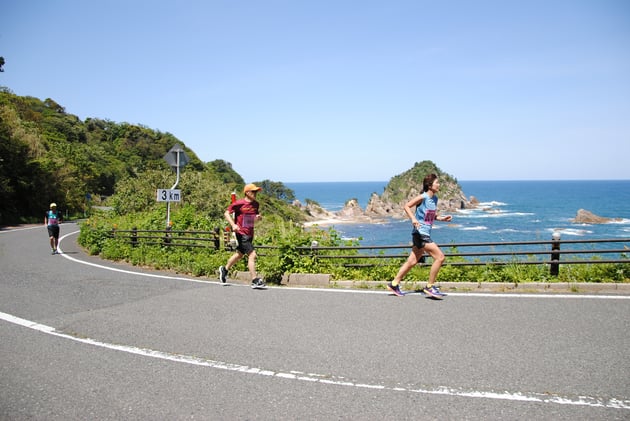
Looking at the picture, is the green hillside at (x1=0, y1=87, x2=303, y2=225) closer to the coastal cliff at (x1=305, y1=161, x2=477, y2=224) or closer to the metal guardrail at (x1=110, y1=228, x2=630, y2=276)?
the metal guardrail at (x1=110, y1=228, x2=630, y2=276)

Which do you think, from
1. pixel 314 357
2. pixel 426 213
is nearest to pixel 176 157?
pixel 426 213

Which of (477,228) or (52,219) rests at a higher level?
(52,219)

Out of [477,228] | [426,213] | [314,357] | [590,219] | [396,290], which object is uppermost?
[426,213]

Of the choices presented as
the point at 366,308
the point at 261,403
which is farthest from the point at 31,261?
the point at 261,403

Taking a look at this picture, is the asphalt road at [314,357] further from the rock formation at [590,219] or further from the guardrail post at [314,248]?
the rock formation at [590,219]

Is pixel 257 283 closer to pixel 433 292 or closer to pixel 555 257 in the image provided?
pixel 433 292

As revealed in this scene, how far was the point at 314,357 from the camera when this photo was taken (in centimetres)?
461

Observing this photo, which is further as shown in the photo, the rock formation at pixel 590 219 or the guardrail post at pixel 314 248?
the rock formation at pixel 590 219

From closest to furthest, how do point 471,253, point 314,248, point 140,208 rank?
point 471,253 < point 314,248 < point 140,208

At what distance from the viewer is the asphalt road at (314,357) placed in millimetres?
3551

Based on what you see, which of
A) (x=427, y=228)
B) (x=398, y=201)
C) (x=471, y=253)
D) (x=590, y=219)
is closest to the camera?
(x=427, y=228)

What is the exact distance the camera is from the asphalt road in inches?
140

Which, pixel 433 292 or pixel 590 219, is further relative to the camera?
pixel 590 219

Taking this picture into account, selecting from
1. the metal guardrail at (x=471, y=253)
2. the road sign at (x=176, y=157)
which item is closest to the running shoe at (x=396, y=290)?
the metal guardrail at (x=471, y=253)
